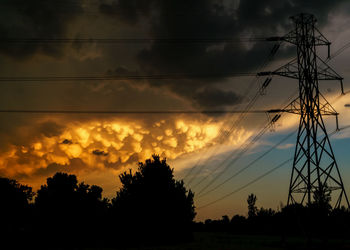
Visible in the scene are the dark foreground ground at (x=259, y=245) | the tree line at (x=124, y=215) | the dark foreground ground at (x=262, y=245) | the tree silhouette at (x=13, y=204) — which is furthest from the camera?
the tree silhouette at (x=13, y=204)

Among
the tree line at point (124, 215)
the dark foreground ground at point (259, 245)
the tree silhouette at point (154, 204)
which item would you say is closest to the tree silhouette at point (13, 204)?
the tree line at point (124, 215)

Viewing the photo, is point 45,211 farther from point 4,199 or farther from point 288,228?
point 288,228

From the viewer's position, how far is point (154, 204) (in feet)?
207

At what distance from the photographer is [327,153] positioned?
38594 mm

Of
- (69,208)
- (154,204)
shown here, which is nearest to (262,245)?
(154,204)

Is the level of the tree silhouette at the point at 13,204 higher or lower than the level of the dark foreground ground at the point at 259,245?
higher

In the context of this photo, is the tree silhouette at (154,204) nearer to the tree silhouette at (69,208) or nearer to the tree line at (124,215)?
the tree line at (124,215)

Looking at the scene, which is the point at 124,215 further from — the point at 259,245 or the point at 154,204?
the point at 259,245

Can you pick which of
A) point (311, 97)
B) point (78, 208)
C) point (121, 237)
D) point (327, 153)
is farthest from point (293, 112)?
point (78, 208)

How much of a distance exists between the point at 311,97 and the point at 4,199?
72857 mm

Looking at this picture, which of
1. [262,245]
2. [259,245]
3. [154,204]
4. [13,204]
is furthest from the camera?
[13,204]

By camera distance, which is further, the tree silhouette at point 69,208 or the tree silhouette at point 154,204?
the tree silhouette at point 69,208

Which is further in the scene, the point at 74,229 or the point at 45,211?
the point at 45,211

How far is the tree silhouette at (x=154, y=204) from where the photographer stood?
61531 millimetres
